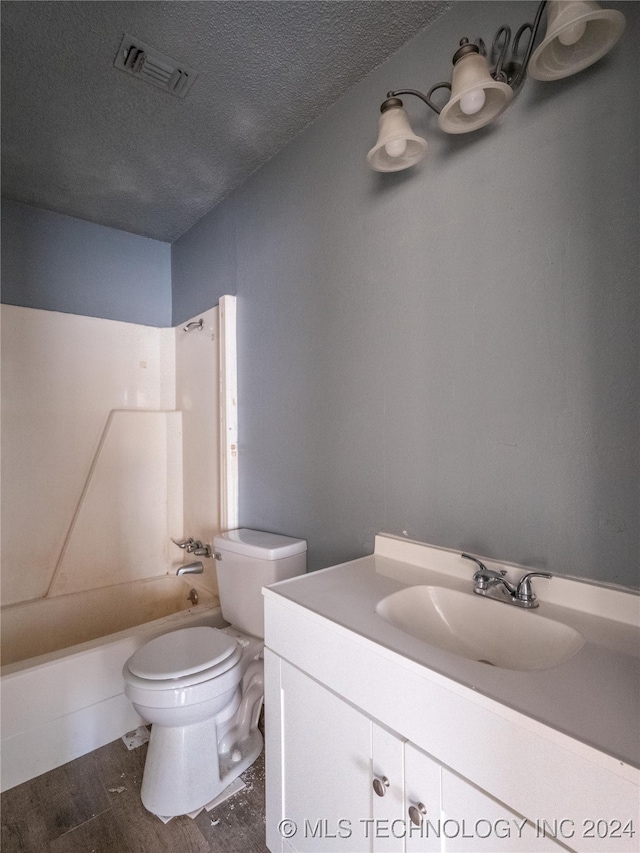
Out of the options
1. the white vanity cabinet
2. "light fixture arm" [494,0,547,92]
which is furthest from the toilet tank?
"light fixture arm" [494,0,547,92]

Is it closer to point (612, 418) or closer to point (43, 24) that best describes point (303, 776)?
point (612, 418)

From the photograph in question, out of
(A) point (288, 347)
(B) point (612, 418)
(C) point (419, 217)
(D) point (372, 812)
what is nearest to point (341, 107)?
(C) point (419, 217)

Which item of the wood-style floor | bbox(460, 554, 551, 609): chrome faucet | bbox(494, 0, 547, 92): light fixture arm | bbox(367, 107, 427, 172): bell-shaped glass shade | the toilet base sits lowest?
the wood-style floor

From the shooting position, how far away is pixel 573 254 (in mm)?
952

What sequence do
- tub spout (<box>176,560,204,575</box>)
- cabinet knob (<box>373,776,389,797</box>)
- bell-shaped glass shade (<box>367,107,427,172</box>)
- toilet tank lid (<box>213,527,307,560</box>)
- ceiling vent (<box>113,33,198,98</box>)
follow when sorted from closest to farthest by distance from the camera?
cabinet knob (<box>373,776,389,797</box>) < bell-shaped glass shade (<box>367,107,427,172</box>) < ceiling vent (<box>113,33,198,98</box>) < toilet tank lid (<box>213,527,307,560</box>) < tub spout (<box>176,560,204,575</box>)

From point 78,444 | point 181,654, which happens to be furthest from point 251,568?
point 78,444

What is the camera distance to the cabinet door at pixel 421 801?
702 millimetres

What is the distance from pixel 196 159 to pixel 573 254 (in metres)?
1.70

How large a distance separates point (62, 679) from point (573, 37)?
248 centimetres

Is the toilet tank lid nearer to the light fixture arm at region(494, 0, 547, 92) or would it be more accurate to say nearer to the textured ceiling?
the light fixture arm at region(494, 0, 547, 92)

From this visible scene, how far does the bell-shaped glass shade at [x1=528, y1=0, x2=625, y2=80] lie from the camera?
2.56 ft

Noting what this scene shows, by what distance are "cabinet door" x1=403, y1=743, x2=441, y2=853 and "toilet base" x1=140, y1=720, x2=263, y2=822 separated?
0.92 meters

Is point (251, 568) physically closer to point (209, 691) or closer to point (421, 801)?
point (209, 691)

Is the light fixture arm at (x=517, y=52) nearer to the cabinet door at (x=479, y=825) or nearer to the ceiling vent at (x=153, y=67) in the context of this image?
the ceiling vent at (x=153, y=67)
